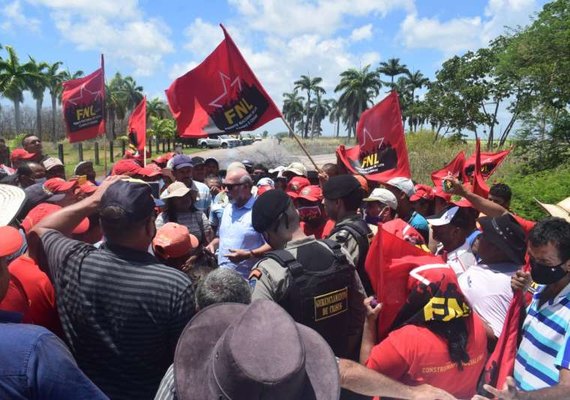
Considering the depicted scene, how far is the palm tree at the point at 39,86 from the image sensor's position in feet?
161

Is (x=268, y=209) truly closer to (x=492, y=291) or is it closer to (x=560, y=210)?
(x=492, y=291)

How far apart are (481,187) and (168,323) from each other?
10.3 ft

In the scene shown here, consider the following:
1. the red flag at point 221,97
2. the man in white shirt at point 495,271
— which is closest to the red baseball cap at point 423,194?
the red flag at point 221,97

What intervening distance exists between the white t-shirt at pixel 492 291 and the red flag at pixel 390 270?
0.49m

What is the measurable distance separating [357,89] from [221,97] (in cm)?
7389

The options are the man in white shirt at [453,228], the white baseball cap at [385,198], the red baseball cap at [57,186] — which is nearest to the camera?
the red baseball cap at [57,186]

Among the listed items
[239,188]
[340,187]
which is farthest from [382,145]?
[340,187]

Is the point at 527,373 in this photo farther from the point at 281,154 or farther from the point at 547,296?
the point at 281,154

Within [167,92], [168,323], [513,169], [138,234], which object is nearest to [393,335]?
[168,323]

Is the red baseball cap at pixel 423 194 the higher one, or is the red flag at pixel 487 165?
the red flag at pixel 487 165

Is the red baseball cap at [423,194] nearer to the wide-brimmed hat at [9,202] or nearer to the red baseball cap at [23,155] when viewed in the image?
the wide-brimmed hat at [9,202]

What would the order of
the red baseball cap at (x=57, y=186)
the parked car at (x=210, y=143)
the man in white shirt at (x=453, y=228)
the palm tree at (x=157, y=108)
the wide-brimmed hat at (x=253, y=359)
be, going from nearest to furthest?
the wide-brimmed hat at (x=253, y=359) < the red baseball cap at (x=57, y=186) < the man in white shirt at (x=453, y=228) < the parked car at (x=210, y=143) < the palm tree at (x=157, y=108)

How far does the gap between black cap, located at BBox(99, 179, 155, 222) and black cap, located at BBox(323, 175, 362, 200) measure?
146 centimetres

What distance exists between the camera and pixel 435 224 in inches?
142
